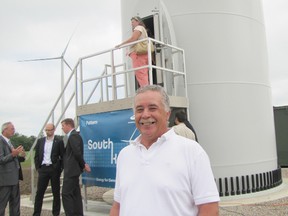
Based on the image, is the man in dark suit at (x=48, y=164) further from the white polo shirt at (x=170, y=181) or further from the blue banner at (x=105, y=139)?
the white polo shirt at (x=170, y=181)

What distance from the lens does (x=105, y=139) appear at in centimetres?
726

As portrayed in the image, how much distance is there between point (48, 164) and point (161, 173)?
5.40m

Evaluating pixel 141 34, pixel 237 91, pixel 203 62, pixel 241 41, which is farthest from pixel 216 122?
pixel 141 34

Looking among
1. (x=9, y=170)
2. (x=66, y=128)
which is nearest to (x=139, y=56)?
(x=66, y=128)

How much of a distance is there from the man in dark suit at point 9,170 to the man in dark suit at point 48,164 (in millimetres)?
564

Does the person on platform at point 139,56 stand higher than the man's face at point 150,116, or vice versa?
the person on platform at point 139,56

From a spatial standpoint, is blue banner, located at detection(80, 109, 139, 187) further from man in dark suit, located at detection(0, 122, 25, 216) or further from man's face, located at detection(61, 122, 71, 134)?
man in dark suit, located at detection(0, 122, 25, 216)

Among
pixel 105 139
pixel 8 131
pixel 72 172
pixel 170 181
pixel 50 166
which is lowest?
pixel 72 172

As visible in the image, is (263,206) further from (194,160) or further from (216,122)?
(194,160)

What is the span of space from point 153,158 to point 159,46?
652 centimetres

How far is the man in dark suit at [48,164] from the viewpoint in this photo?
6.96m

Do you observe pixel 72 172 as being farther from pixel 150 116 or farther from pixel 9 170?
pixel 150 116

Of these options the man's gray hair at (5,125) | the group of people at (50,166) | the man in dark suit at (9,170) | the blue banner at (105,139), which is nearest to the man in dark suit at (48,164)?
the group of people at (50,166)

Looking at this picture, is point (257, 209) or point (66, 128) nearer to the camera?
point (66, 128)
